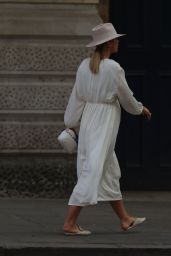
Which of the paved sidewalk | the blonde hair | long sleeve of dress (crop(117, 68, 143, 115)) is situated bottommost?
the paved sidewalk

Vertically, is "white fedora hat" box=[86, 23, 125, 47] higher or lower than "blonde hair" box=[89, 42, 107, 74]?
higher

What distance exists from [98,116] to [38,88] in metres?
2.84

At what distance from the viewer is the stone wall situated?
12.7 m

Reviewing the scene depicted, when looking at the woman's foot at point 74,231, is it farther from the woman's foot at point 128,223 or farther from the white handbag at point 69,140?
the white handbag at point 69,140

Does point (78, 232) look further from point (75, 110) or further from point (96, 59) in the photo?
point (96, 59)

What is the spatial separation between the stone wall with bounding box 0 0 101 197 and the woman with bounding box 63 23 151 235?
2.64 m

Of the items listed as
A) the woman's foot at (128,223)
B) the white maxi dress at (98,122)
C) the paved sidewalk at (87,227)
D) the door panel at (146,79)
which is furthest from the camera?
the door panel at (146,79)

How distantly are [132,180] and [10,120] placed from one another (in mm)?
1738

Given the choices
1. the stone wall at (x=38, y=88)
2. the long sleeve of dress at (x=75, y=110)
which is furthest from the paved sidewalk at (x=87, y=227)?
the long sleeve of dress at (x=75, y=110)

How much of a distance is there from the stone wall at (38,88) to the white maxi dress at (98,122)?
8.66ft

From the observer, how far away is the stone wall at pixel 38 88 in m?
12.7

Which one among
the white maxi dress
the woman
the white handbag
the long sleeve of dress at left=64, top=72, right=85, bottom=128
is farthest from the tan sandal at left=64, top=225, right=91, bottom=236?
the long sleeve of dress at left=64, top=72, right=85, bottom=128

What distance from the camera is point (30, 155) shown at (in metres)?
12.8

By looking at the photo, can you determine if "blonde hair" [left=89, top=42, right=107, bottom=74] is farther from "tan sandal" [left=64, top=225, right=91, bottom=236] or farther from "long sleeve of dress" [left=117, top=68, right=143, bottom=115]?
"tan sandal" [left=64, top=225, right=91, bottom=236]
